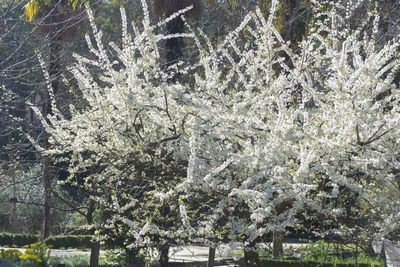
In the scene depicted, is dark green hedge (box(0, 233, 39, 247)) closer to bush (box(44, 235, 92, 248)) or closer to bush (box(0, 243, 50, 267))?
bush (box(44, 235, 92, 248))

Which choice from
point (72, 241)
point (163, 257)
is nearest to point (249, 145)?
point (163, 257)

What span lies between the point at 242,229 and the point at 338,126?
1407 mm

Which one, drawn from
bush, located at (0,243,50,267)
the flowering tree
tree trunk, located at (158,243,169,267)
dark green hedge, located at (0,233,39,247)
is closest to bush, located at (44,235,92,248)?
dark green hedge, located at (0,233,39,247)

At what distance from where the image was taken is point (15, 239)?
74.5 feet

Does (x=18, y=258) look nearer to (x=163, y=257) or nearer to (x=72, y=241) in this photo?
(x=163, y=257)

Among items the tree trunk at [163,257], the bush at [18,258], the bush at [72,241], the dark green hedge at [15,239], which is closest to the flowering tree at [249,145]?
the tree trunk at [163,257]

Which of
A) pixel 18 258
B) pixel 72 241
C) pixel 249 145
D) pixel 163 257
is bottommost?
pixel 72 241

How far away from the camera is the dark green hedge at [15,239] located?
22.3m

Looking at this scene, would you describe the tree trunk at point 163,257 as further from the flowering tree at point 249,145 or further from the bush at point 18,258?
the bush at point 18,258

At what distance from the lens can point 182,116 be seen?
5.43m

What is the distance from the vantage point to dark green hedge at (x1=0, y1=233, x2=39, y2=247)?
2227cm

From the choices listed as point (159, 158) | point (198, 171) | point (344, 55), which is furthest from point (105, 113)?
point (344, 55)

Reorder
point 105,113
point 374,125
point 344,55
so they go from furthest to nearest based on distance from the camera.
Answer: point 105,113
point 374,125
point 344,55

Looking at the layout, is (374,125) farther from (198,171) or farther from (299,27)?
(299,27)
